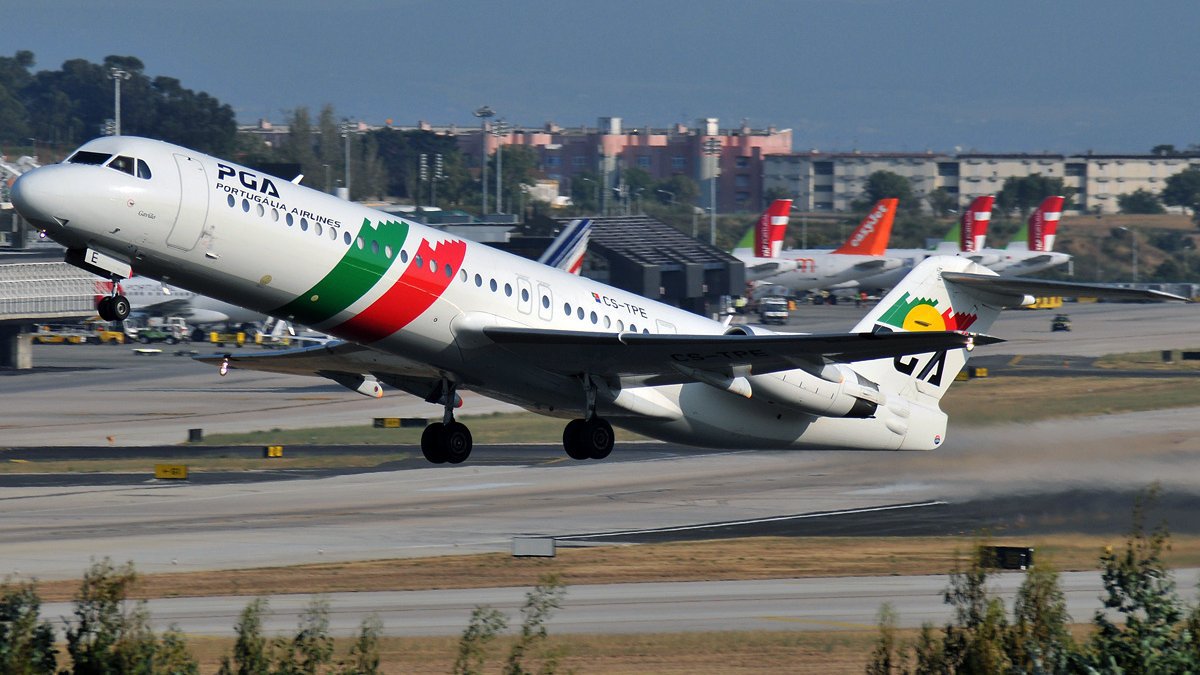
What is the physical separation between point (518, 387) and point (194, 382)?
61.6 m

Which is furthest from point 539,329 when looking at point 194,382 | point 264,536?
point 194,382

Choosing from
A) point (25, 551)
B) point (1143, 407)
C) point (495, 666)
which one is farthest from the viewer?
point (1143, 407)

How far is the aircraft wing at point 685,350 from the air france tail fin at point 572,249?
96.7ft

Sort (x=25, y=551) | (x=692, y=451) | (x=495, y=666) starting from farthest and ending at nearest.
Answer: (x=692, y=451), (x=25, y=551), (x=495, y=666)

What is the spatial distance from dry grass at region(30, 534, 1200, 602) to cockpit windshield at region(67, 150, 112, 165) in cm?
1666

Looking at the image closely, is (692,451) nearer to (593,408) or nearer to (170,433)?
(170,433)

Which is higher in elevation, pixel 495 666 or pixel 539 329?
pixel 539 329

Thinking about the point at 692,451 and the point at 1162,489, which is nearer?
the point at 1162,489

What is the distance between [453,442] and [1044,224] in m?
117

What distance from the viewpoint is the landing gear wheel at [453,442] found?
3294 cm

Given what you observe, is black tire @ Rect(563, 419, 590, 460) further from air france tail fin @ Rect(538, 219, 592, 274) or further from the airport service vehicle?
the airport service vehicle

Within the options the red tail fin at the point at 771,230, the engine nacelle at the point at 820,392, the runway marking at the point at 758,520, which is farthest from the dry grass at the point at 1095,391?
the red tail fin at the point at 771,230

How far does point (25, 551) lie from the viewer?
144ft

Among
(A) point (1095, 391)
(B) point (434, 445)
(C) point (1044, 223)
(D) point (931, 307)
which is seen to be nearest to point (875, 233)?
(C) point (1044, 223)
